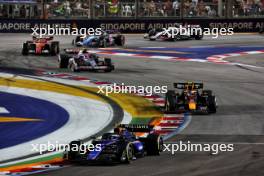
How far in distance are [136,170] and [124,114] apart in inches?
306

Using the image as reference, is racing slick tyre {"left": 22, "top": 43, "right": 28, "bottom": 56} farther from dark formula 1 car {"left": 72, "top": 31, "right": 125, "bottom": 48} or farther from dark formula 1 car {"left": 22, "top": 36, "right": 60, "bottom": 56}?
dark formula 1 car {"left": 72, "top": 31, "right": 125, "bottom": 48}

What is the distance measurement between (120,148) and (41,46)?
2416 centimetres

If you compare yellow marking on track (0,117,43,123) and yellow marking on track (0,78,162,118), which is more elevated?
yellow marking on track (0,78,162,118)

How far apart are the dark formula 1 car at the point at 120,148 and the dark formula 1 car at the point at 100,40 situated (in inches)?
1051

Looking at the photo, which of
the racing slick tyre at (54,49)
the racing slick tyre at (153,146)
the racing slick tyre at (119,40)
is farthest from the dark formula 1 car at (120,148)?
the racing slick tyre at (119,40)

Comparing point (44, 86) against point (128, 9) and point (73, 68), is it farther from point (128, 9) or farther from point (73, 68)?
point (128, 9)

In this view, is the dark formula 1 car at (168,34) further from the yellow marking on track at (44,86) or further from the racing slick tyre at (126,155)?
the racing slick tyre at (126,155)

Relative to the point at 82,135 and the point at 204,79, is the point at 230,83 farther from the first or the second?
the point at 82,135

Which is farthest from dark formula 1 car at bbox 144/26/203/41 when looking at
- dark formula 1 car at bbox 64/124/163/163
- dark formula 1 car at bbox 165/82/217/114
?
dark formula 1 car at bbox 64/124/163/163

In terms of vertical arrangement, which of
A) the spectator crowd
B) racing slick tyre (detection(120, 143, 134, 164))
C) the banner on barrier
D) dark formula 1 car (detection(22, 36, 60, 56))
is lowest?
racing slick tyre (detection(120, 143, 134, 164))

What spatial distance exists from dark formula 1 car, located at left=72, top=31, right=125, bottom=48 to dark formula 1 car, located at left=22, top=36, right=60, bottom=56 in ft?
14.3

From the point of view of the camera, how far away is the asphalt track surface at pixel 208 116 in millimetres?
14203

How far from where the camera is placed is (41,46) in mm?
38250

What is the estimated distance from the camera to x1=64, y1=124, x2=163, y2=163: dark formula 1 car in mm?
14703
